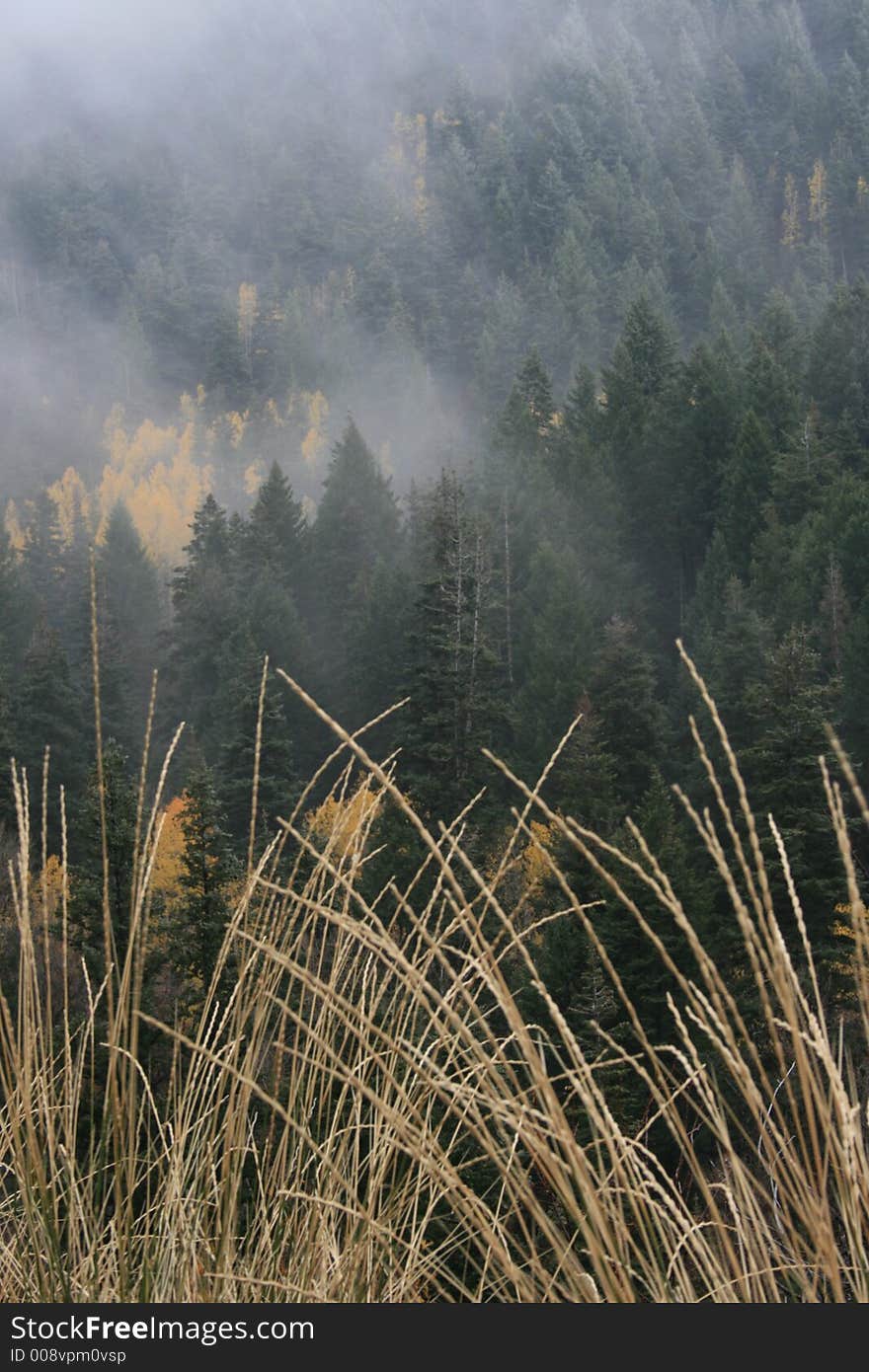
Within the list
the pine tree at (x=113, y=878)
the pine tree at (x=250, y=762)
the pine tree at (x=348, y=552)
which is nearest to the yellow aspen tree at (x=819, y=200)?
the pine tree at (x=348, y=552)

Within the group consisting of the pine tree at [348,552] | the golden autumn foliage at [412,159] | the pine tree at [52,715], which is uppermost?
the golden autumn foliage at [412,159]

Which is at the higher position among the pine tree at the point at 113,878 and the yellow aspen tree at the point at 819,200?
the yellow aspen tree at the point at 819,200

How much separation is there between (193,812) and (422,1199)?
17043mm

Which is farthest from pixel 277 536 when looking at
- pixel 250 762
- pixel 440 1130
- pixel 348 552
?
pixel 440 1130

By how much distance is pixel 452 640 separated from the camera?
115 feet

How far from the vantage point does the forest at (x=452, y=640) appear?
209 centimetres

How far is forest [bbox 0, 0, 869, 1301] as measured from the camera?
2.09m

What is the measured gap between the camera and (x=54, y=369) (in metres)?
120

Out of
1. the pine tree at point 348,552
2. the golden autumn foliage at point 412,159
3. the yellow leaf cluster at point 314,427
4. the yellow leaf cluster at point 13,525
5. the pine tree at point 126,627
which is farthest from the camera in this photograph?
the golden autumn foliage at point 412,159

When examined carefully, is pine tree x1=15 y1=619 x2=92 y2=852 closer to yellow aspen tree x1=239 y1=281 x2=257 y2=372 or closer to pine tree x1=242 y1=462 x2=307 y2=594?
pine tree x1=242 y1=462 x2=307 y2=594

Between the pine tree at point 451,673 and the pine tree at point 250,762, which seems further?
the pine tree at point 451,673

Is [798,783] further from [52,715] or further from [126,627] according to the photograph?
[126,627]

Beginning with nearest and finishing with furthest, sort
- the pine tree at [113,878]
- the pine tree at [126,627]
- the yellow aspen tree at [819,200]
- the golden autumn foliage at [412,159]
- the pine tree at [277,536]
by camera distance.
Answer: the pine tree at [113,878]
the pine tree at [126,627]
the pine tree at [277,536]
the yellow aspen tree at [819,200]
the golden autumn foliage at [412,159]

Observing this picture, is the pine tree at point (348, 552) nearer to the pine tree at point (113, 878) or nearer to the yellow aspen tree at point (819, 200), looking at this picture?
the pine tree at point (113, 878)
